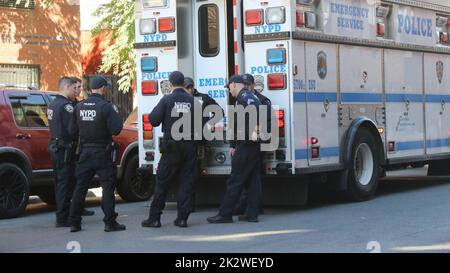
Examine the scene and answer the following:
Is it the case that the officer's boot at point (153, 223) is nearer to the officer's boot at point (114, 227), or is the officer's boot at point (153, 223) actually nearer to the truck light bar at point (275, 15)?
the officer's boot at point (114, 227)

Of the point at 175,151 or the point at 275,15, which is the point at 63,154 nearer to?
the point at 175,151

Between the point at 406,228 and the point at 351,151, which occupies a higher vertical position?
the point at 351,151

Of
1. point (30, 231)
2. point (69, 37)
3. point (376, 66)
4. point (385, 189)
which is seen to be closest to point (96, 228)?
point (30, 231)

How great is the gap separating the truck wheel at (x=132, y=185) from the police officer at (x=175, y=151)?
3358 millimetres

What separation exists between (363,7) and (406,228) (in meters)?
4.06

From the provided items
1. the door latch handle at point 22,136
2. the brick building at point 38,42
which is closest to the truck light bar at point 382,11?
the door latch handle at point 22,136

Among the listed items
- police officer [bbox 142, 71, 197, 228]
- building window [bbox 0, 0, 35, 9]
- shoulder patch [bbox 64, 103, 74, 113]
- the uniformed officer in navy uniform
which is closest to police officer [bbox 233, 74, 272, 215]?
the uniformed officer in navy uniform

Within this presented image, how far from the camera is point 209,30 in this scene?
1122cm

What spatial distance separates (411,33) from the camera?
1295 centimetres

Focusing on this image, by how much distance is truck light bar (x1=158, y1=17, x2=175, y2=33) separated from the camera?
11031mm

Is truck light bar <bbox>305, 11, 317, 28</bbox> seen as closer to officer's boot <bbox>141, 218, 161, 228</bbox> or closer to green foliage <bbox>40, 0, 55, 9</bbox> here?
officer's boot <bbox>141, 218, 161, 228</bbox>

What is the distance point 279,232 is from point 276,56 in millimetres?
2490
